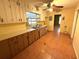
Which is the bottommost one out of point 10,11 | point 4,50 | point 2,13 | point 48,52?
point 48,52

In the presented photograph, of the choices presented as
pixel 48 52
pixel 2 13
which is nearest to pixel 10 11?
pixel 2 13

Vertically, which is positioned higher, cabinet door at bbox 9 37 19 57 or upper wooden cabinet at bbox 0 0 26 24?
upper wooden cabinet at bbox 0 0 26 24

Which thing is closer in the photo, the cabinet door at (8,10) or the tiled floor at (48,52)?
the cabinet door at (8,10)

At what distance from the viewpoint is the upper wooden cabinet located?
1.99 meters

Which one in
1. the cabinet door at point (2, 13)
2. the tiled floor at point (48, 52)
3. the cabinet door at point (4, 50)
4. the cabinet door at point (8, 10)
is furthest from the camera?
the tiled floor at point (48, 52)

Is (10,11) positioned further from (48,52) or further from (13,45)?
(48,52)

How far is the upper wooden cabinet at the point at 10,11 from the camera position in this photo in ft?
6.52

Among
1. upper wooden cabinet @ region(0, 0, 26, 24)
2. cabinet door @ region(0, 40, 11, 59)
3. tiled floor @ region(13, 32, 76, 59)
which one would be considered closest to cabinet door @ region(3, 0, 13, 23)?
upper wooden cabinet @ region(0, 0, 26, 24)

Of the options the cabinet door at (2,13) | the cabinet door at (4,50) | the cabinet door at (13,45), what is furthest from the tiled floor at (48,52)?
the cabinet door at (2,13)

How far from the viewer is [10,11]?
2293mm

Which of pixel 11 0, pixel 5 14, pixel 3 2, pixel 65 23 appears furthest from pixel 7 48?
pixel 65 23

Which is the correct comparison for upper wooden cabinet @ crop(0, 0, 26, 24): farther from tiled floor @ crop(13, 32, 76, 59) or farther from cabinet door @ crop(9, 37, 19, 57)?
tiled floor @ crop(13, 32, 76, 59)

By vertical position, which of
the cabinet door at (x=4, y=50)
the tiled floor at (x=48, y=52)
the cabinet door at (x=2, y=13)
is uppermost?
the cabinet door at (x=2, y=13)

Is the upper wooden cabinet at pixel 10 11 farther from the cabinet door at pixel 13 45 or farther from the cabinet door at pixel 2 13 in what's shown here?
the cabinet door at pixel 13 45
